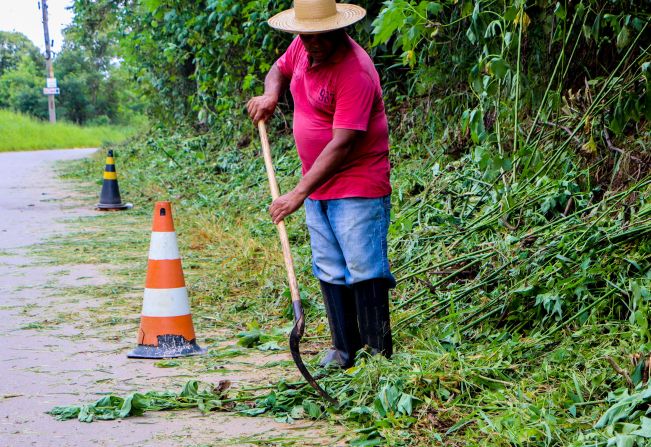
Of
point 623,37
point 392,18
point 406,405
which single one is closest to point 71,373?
point 406,405

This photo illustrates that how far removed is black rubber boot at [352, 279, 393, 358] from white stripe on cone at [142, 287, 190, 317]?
1.21 meters

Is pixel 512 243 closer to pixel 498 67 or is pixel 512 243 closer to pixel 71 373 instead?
pixel 498 67

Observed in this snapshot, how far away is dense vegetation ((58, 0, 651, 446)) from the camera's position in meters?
3.65

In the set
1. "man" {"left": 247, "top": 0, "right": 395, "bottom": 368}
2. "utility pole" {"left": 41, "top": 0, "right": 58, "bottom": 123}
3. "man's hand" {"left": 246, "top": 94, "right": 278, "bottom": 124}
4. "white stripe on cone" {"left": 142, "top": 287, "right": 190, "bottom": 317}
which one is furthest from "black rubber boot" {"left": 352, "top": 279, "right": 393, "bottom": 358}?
"utility pole" {"left": 41, "top": 0, "right": 58, "bottom": 123}

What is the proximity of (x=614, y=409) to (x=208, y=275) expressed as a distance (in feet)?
14.8

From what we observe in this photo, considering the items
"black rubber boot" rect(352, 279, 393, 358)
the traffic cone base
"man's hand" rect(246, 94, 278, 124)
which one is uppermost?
"man's hand" rect(246, 94, 278, 124)

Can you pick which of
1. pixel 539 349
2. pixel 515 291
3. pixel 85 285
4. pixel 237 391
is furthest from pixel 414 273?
pixel 85 285

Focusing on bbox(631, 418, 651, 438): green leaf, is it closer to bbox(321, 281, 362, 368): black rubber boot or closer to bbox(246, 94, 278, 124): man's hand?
bbox(321, 281, 362, 368): black rubber boot

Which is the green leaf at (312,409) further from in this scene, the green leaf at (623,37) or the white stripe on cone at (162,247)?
the green leaf at (623,37)

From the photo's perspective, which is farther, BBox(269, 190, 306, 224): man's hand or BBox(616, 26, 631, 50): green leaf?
BBox(616, 26, 631, 50): green leaf

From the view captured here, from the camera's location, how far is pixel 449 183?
694 centimetres

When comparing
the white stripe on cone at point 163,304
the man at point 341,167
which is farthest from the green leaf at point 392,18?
the white stripe on cone at point 163,304

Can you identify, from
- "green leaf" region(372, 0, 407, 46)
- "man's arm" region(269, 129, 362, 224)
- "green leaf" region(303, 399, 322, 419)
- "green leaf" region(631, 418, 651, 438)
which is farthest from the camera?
"green leaf" region(372, 0, 407, 46)

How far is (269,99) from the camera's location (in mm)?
4660
